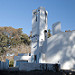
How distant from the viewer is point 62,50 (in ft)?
59.3

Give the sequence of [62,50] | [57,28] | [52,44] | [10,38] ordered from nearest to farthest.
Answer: [62,50]
[52,44]
[57,28]
[10,38]

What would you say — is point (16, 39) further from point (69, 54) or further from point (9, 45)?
point (69, 54)

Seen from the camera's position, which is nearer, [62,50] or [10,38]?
[62,50]

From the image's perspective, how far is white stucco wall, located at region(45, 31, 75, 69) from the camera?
56.6 ft

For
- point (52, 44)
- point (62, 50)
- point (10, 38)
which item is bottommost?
point (62, 50)

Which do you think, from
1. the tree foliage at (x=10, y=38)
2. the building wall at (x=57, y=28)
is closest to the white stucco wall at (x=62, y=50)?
the building wall at (x=57, y=28)

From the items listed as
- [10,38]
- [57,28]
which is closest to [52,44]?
[57,28]

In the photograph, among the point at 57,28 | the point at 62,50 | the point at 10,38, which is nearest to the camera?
the point at 62,50

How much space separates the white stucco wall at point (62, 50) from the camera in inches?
680

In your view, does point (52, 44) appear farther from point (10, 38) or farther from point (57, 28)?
point (10, 38)

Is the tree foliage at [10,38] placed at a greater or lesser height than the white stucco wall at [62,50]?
greater

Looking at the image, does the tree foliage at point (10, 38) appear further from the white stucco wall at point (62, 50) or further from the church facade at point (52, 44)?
the white stucco wall at point (62, 50)

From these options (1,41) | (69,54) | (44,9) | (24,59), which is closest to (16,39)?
(1,41)

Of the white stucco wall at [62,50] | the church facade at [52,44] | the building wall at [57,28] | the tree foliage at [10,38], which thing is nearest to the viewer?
the white stucco wall at [62,50]
